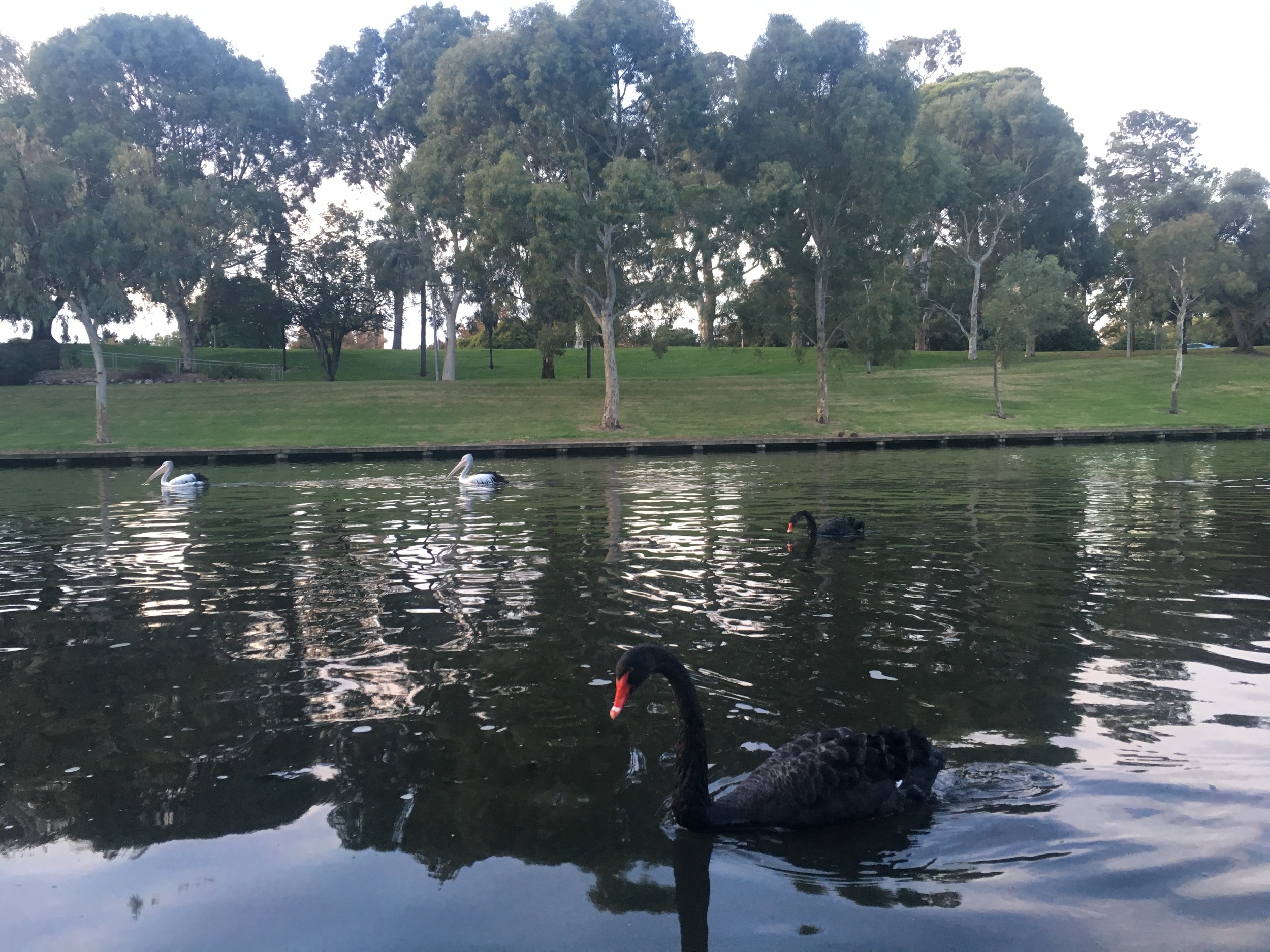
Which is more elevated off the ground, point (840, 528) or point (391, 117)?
point (391, 117)

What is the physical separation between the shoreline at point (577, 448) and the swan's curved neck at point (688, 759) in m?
29.5

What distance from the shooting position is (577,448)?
118 feet

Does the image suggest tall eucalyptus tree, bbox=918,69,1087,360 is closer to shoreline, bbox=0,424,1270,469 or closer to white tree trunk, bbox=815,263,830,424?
white tree trunk, bbox=815,263,830,424

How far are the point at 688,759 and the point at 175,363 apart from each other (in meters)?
62.0

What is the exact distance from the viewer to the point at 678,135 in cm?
4209

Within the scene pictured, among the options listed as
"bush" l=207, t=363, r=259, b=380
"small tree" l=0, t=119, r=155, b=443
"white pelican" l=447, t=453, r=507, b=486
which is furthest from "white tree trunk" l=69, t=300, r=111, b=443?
"white pelican" l=447, t=453, r=507, b=486

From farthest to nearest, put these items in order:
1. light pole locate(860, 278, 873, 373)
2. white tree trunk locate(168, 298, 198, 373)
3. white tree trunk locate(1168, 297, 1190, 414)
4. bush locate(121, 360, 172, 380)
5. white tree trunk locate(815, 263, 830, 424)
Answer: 1. white tree trunk locate(168, 298, 198, 373)
2. bush locate(121, 360, 172, 380)
3. white tree trunk locate(1168, 297, 1190, 414)
4. white tree trunk locate(815, 263, 830, 424)
5. light pole locate(860, 278, 873, 373)

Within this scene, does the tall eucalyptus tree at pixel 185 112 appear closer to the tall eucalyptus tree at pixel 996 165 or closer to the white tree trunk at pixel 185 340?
the white tree trunk at pixel 185 340

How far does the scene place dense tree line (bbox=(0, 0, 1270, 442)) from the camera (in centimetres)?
3866

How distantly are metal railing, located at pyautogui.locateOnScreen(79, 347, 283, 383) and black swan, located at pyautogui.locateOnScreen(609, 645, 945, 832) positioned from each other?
56.8 metres

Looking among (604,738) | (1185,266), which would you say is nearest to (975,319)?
(1185,266)

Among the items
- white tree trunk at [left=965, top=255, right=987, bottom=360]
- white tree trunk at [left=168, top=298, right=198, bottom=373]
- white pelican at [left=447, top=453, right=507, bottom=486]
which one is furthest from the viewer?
white tree trunk at [left=965, top=255, right=987, bottom=360]

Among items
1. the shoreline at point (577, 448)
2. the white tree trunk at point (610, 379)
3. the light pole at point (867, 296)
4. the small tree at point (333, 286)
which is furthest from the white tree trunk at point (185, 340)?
the light pole at point (867, 296)

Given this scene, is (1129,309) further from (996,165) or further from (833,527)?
(833,527)
